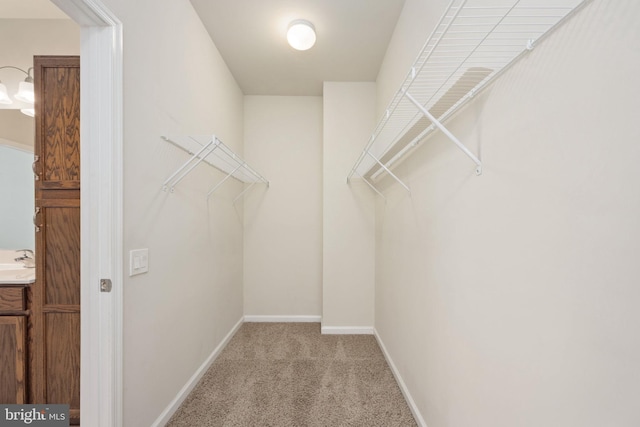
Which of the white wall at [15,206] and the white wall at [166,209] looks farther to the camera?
the white wall at [15,206]

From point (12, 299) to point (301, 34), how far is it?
2.53 metres

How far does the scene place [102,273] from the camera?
4.01 feet

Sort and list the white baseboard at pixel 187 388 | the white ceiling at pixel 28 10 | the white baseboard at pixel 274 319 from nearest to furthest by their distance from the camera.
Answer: the white baseboard at pixel 187 388 < the white ceiling at pixel 28 10 < the white baseboard at pixel 274 319

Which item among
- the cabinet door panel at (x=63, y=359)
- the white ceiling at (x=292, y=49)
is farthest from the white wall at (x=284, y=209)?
the cabinet door panel at (x=63, y=359)

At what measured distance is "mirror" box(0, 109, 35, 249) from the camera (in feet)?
7.14

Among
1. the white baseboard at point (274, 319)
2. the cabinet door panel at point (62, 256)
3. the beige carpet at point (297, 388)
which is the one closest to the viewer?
the cabinet door panel at point (62, 256)

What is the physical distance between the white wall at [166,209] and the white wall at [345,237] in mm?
1158

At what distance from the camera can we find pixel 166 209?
1688mm

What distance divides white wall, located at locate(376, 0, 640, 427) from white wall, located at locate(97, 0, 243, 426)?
151 centimetres

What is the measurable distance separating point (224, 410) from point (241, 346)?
96 centimetres

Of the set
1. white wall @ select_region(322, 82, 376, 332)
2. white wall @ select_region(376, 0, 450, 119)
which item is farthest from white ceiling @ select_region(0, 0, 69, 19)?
white wall @ select_region(376, 0, 450, 119)

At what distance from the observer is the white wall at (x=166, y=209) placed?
1.38 m

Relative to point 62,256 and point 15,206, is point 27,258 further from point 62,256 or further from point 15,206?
point 62,256

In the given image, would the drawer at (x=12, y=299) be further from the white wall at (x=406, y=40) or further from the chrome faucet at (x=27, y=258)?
the white wall at (x=406, y=40)
